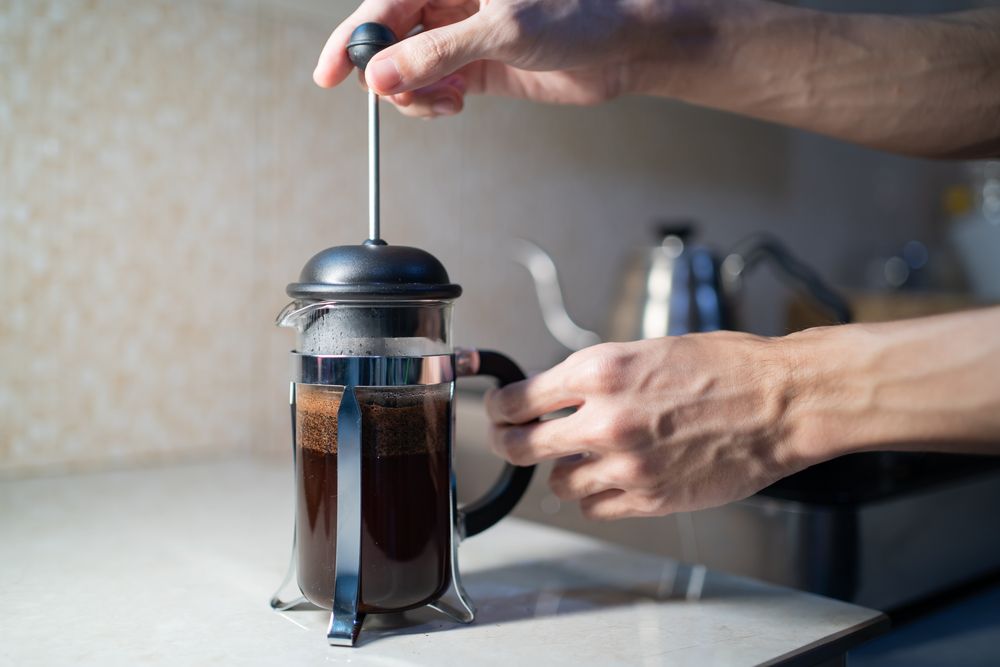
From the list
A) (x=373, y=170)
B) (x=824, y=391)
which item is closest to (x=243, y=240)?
(x=373, y=170)

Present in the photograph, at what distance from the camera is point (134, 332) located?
39.9 inches

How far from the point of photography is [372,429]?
1.68 feet

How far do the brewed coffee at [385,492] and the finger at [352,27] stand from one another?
250mm

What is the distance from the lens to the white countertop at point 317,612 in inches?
19.2

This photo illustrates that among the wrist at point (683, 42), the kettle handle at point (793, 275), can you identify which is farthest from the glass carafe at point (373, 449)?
the kettle handle at point (793, 275)

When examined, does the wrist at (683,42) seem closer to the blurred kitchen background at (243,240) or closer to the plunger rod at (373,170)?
the plunger rod at (373,170)

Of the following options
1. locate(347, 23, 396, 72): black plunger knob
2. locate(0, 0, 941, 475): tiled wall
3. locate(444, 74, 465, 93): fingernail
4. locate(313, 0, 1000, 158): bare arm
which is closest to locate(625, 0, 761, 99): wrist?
locate(313, 0, 1000, 158): bare arm

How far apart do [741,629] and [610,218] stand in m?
1.00

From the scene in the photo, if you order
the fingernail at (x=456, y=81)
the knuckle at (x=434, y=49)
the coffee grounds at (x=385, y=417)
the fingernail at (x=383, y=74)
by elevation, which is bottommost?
the coffee grounds at (x=385, y=417)

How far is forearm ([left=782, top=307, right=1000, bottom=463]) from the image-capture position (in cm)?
50

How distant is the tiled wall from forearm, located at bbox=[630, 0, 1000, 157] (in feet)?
1.59

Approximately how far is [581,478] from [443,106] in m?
0.37

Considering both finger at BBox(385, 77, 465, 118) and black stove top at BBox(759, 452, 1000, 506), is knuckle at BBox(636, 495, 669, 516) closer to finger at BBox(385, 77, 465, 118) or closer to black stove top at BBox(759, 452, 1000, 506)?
black stove top at BBox(759, 452, 1000, 506)

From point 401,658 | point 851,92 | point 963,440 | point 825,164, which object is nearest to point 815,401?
point 963,440
